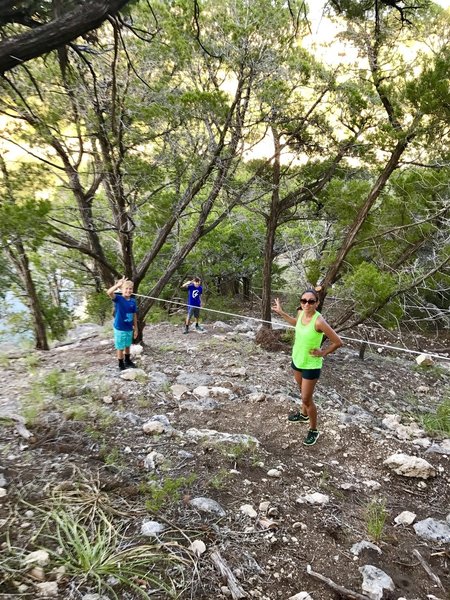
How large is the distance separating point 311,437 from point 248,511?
1526 mm

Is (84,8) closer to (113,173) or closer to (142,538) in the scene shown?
(142,538)

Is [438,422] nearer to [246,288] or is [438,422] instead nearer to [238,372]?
[238,372]

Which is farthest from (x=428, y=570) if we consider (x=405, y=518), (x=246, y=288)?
(x=246, y=288)

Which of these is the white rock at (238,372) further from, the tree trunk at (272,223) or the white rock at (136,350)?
the tree trunk at (272,223)

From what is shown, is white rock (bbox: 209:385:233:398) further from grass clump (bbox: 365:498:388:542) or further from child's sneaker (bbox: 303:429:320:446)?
grass clump (bbox: 365:498:388:542)

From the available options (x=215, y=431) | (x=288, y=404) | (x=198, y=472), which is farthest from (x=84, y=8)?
(x=288, y=404)

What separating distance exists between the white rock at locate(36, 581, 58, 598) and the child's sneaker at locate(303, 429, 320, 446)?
280 cm

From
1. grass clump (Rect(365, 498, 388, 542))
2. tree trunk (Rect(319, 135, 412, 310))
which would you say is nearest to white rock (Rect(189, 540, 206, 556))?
grass clump (Rect(365, 498, 388, 542))

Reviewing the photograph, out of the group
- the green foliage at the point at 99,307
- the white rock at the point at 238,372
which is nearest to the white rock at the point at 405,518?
the white rock at the point at 238,372

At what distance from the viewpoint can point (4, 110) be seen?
534cm

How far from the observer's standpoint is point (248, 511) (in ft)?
Answer: 9.37

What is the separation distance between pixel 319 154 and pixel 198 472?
654 cm

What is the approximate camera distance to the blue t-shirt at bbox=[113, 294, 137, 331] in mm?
5438

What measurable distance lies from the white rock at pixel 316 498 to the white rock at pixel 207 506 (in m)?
0.77
